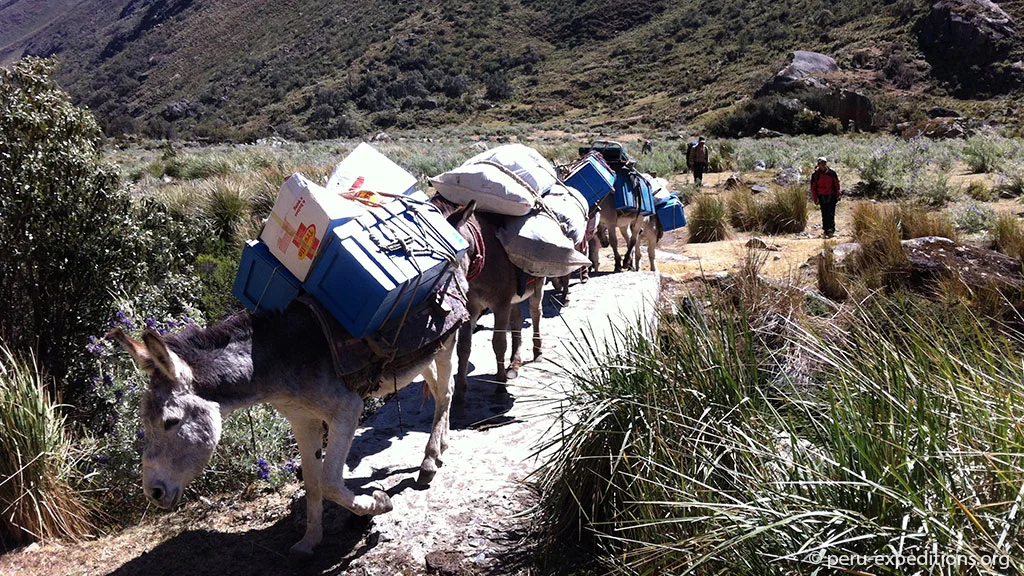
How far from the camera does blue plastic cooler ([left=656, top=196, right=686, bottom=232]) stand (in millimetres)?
13969

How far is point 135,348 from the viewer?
355 cm

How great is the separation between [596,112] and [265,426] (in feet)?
199

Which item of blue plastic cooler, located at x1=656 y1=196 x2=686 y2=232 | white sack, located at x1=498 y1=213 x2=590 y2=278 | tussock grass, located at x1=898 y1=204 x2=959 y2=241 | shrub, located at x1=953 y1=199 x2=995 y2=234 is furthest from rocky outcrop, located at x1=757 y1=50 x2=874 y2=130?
white sack, located at x1=498 y1=213 x2=590 y2=278

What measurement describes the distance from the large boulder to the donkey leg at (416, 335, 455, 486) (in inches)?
1888

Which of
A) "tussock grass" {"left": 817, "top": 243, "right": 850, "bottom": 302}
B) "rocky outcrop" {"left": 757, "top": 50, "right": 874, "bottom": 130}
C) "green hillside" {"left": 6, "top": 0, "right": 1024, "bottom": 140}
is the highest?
"green hillside" {"left": 6, "top": 0, "right": 1024, "bottom": 140}

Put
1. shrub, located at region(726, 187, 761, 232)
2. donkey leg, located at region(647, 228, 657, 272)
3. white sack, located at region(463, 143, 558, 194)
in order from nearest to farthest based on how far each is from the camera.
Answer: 1. white sack, located at region(463, 143, 558, 194)
2. donkey leg, located at region(647, 228, 657, 272)
3. shrub, located at region(726, 187, 761, 232)

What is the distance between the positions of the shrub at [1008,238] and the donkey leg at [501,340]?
26.5ft

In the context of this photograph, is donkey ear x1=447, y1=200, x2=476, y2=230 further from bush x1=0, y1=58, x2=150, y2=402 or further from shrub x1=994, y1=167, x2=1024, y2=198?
shrub x1=994, y1=167, x2=1024, y2=198

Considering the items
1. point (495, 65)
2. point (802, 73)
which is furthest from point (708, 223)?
point (495, 65)

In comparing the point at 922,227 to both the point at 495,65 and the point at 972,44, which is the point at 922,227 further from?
the point at 495,65

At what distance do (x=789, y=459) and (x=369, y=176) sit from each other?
3370 millimetres

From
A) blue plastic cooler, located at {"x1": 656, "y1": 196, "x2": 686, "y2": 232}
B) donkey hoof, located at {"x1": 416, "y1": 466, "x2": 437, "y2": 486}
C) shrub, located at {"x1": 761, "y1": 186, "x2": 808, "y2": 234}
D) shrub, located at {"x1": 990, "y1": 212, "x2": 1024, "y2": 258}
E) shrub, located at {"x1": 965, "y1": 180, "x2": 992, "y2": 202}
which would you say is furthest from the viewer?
shrub, located at {"x1": 965, "y1": 180, "x2": 992, "y2": 202}

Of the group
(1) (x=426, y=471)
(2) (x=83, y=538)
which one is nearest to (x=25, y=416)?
(2) (x=83, y=538)

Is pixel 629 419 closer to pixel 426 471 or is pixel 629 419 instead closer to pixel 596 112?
pixel 426 471
